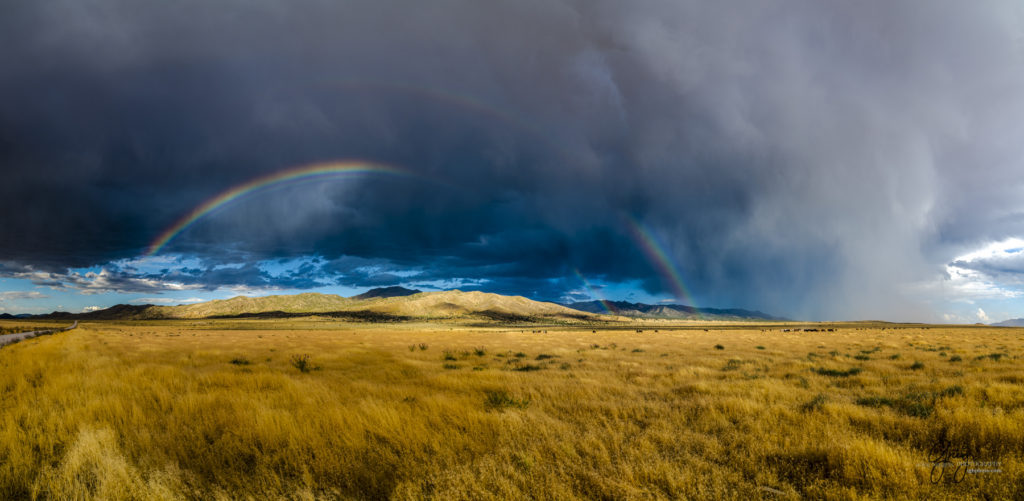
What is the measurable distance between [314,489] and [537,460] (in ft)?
9.17

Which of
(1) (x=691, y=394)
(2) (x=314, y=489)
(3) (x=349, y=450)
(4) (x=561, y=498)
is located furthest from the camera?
(1) (x=691, y=394)

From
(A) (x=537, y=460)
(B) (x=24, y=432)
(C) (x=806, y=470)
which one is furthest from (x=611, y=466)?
(B) (x=24, y=432)

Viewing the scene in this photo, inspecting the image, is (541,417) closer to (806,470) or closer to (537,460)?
(537,460)

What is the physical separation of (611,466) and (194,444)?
20.6 ft

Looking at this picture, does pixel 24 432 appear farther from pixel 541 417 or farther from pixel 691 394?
pixel 691 394

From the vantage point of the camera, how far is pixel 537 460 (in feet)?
17.4

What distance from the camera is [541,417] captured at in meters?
7.36

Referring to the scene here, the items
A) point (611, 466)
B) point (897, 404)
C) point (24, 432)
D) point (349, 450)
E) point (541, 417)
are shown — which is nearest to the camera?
point (611, 466)

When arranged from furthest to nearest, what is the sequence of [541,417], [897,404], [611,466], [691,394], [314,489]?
[691,394], [897,404], [541,417], [611,466], [314,489]

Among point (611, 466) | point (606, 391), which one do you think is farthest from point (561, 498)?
point (606, 391)

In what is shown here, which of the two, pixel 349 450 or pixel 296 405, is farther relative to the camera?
pixel 296 405

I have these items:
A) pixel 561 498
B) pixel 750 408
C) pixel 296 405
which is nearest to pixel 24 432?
pixel 296 405

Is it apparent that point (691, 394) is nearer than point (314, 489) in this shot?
No

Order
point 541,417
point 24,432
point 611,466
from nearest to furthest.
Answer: point 611,466, point 24,432, point 541,417
